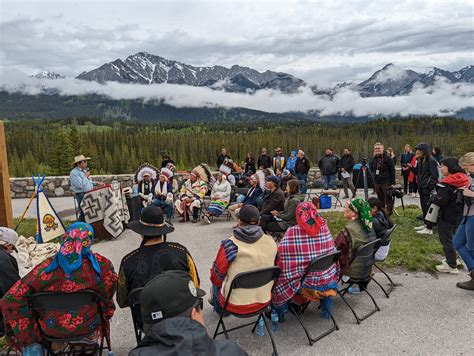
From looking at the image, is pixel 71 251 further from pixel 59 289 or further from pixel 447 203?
pixel 447 203

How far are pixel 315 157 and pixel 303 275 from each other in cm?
7019

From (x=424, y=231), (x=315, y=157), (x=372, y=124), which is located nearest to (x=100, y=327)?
(x=424, y=231)

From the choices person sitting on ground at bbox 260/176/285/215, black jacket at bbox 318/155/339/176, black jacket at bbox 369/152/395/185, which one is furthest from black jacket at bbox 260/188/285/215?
black jacket at bbox 318/155/339/176

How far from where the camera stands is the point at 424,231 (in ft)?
24.7

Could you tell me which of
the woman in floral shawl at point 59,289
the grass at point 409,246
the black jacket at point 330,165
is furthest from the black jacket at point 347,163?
the woman in floral shawl at point 59,289

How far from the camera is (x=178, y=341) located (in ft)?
4.99

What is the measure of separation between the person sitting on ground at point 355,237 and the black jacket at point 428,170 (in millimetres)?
3561

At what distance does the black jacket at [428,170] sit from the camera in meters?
7.35

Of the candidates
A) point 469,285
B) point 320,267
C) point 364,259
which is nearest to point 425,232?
point 469,285

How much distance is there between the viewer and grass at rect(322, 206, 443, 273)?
5.82 m

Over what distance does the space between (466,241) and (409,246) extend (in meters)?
1.73

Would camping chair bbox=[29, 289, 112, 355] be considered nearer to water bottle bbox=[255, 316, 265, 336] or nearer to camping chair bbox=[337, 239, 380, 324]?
water bottle bbox=[255, 316, 265, 336]

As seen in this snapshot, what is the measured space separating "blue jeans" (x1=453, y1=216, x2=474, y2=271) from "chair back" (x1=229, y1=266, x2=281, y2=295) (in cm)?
268

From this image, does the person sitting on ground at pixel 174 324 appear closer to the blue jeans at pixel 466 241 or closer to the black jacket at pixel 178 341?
the black jacket at pixel 178 341
